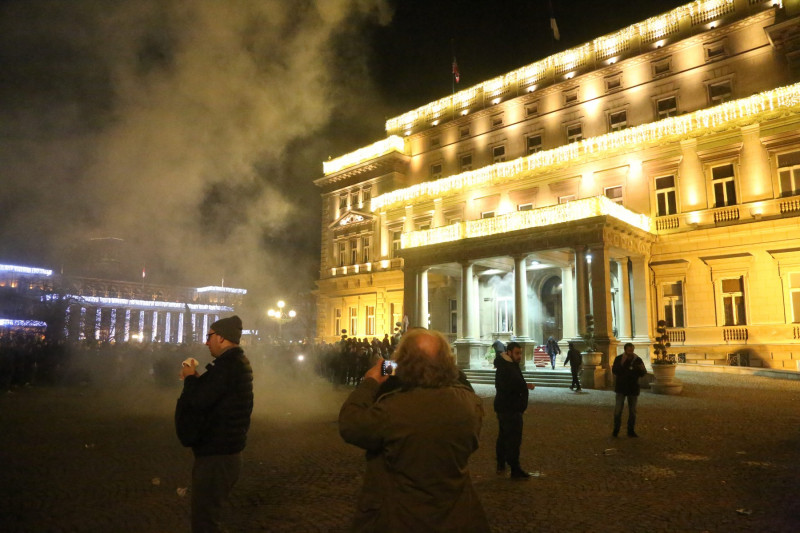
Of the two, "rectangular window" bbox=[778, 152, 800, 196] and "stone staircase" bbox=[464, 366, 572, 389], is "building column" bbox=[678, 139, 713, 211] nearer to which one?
"rectangular window" bbox=[778, 152, 800, 196]

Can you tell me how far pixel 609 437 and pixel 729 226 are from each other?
1924cm

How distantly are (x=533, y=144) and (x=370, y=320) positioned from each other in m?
17.9

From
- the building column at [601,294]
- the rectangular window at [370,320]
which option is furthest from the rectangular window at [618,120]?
the rectangular window at [370,320]

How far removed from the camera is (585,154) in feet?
98.7

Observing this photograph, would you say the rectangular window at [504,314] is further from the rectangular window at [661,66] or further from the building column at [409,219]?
the rectangular window at [661,66]

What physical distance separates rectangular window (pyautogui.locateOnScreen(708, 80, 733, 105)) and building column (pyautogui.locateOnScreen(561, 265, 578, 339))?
1096 cm

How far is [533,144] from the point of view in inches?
1328

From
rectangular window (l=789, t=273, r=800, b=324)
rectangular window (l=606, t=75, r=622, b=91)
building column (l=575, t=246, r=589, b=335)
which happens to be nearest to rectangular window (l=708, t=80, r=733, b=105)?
rectangular window (l=606, t=75, r=622, b=91)

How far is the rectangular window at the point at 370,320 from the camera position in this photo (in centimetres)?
4094

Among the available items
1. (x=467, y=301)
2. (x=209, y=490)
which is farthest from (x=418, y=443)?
(x=467, y=301)

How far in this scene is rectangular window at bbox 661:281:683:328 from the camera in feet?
87.9

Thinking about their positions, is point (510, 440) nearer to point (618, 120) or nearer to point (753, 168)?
point (753, 168)

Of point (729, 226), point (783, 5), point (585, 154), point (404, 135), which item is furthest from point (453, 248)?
point (783, 5)

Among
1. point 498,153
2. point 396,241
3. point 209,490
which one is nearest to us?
point 209,490
